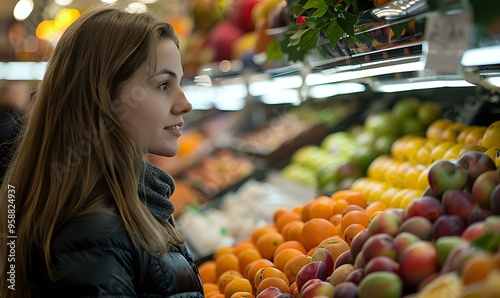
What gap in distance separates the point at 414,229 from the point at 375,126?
2.25 metres

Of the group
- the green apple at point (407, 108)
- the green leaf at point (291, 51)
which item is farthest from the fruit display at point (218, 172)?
the green leaf at point (291, 51)

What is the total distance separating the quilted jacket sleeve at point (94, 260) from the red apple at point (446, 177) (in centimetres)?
77

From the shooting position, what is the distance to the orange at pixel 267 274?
2.01m

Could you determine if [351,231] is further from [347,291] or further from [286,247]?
[347,291]

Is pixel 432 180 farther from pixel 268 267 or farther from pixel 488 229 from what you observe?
pixel 268 267

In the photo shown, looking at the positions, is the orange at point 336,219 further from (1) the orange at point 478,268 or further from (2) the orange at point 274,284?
(1) the orange at point 478,268

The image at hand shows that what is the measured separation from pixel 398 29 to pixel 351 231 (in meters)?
0.62

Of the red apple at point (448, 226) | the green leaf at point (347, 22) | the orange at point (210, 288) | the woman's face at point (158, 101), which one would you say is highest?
the green leaf at point (347, 22)

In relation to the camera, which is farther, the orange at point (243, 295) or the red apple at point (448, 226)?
the orange at point (243, 295)

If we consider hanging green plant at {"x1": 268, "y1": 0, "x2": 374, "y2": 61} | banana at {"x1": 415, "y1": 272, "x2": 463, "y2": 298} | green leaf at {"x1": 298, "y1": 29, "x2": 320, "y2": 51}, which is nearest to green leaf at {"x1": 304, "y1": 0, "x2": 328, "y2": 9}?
hanging green plant at {"x1": 268, "y1": 0, "x2": 374, "y2": 61}

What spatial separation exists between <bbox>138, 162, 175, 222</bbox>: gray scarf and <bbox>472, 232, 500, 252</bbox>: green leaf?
3.23ft

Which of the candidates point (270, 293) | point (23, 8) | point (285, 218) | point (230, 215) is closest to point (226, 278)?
point (285, 218)

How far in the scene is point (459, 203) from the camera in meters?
1.48

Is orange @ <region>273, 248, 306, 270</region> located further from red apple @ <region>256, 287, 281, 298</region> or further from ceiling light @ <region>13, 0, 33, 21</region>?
ceiling light @ <region>13, 0, 33, 21</region>
